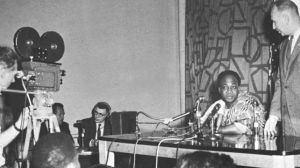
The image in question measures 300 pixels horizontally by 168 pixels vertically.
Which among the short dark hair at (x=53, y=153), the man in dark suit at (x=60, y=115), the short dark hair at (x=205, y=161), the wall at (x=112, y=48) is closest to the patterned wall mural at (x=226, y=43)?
the wall at (x=112, y=48)

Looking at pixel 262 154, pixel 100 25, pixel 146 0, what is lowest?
pixel 262 154

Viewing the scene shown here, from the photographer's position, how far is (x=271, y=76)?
5578 millimetres

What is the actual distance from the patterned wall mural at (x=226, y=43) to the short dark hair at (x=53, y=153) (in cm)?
445

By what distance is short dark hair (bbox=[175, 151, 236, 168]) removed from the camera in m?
1.52

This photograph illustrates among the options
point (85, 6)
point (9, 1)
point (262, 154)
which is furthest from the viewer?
point (85, 6)

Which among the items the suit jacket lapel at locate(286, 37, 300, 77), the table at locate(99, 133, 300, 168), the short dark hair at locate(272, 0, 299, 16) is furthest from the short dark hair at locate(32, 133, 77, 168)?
the short dark hair at locate(272, 0, 299, 16)

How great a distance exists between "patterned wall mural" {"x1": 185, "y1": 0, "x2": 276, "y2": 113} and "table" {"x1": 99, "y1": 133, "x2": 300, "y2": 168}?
2913 millimetres

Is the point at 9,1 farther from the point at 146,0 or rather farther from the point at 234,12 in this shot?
the point at 234,12

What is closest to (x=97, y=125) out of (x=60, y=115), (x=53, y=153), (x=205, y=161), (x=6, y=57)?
(x=60, y=115)

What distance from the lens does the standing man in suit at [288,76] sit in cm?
348

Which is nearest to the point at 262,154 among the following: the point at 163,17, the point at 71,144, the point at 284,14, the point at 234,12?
the point at 71,144

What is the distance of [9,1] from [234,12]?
11.0 ft

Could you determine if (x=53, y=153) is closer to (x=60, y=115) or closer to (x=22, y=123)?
(x=22, y=123)

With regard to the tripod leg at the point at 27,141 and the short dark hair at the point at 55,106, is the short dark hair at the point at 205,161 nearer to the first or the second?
the tripod leg at the point at 27,141
